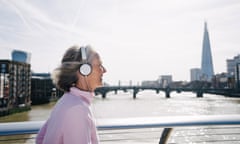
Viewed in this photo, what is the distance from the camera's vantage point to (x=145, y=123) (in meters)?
1.73

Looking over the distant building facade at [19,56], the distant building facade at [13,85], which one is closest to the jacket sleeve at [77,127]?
the distant building facade at [13,85]

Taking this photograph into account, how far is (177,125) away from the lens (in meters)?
1.79

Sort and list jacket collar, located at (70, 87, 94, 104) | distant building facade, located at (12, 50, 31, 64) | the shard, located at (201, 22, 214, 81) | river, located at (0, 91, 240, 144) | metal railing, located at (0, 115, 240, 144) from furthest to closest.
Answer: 1. the shard, located at (201, 22, 214, 81)
2. distant building facade, located at (12, 50, 31, 64)
3. river, located at (0, 91, 240, 144)
4. metal railing, located at (0, 115, 240, 144)
5. jacket collar, located at (70, 87, 94, 104)

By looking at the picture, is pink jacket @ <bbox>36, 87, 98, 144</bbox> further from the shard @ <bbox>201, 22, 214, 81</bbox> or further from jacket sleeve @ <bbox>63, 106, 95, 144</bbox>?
the shard @ <bbox>201, 22, 214, 81</bbox>

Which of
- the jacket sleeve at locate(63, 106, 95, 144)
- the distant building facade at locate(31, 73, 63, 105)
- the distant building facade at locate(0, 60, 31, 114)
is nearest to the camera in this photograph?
the jacket sleeve at locate(63, 106, 95, 144)

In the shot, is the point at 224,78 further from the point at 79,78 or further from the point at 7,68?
the point at 79,78

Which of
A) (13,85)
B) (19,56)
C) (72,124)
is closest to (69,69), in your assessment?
(72,124)

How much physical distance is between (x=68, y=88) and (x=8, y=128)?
59cm

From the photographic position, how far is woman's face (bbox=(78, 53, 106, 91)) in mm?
1077

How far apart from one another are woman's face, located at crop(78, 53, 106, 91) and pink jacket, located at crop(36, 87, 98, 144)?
0.32ft

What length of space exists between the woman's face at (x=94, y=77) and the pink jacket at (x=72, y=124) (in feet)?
0.32

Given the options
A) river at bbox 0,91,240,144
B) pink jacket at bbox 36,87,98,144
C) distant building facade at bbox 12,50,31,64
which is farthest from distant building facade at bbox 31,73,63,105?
pink jacket at bbox 36,87,98,144

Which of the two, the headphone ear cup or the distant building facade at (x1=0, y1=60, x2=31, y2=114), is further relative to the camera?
the distant building facade at (x1=0, y1=60, x2=31, y2=114)

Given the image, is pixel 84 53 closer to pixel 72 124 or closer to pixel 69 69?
pixel 69 69
